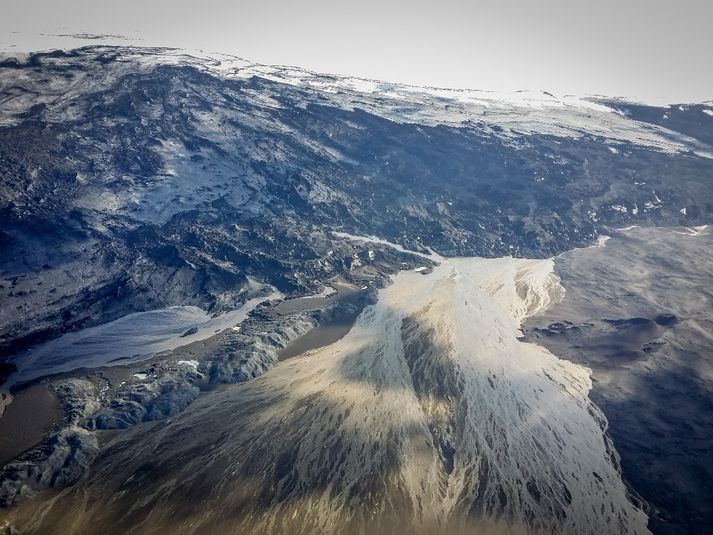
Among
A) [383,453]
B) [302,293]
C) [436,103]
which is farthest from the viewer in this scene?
[436,103]

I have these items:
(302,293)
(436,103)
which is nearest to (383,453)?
(302,293)

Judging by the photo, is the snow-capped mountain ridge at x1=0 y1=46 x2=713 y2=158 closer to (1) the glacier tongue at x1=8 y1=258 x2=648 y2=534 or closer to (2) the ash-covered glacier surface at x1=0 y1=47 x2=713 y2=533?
(2) the ash-covered glacier surface at x1=0 y1=47 x2=713 y2=533

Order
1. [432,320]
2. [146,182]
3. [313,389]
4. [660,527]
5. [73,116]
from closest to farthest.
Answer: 1. [660,527]
2. [313,389]
3. [432,320]
4. [146,182]
5. [73,116]

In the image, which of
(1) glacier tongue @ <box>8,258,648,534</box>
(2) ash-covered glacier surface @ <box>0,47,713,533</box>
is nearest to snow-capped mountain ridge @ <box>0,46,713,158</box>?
(2) ash-covered glacier surface @ <box>0,47,713,533</box>

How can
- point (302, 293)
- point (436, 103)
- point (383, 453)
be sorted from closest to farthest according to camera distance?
point (383, 453)
point (302, 293)
point (436, 103)

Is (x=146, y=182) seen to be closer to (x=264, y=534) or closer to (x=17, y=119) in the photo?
(x=17, y=119)

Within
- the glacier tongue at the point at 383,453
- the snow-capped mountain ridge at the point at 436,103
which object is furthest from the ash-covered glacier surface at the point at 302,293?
the snow-capped mountain ridge at the point at 436,103

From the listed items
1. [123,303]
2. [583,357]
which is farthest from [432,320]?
[123,303]

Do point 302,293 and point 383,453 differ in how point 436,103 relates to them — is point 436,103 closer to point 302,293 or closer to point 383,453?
point 302,293

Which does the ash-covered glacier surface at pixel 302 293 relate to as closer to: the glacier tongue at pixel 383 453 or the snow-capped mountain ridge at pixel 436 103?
the glacier tongue at pixel 383 453
